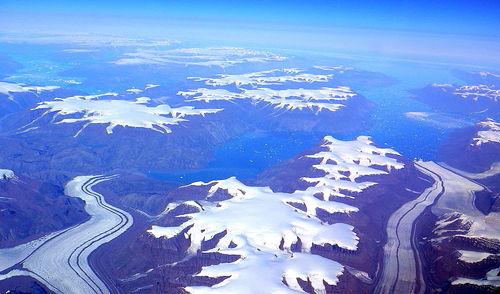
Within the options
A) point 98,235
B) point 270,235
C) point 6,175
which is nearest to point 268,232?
point 270,235

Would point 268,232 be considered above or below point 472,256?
above

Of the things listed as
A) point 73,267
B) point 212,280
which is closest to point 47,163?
point 73,267

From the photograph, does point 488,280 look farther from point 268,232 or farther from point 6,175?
point 6,175

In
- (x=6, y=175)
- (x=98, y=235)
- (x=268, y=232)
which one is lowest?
(x=98, y=235)

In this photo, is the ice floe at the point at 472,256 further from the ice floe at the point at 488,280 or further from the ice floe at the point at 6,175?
the ice floe at the point at 6,175

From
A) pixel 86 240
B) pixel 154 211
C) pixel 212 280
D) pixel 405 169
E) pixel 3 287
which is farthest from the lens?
pixel 405 169

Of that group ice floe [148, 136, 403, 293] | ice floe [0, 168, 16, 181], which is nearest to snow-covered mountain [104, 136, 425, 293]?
ice floe [148, 136, 403, 293]

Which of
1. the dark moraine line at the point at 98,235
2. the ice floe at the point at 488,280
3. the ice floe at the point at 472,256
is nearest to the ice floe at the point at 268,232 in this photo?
the dark moraine line at the point at 98,235

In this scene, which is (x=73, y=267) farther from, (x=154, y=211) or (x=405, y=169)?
(x=405, y=169)
